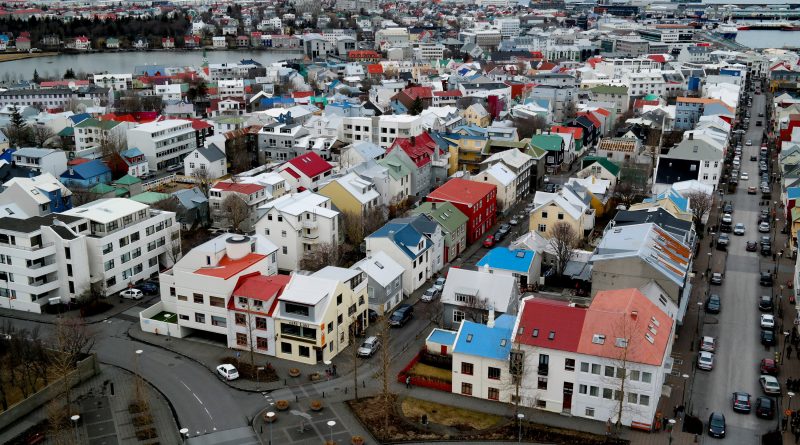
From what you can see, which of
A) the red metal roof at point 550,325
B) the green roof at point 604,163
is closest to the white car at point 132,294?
the red metal roof at point 550,325

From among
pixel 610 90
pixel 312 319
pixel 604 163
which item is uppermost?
pixel 610 90

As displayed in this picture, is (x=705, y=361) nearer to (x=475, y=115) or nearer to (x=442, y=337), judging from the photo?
(x=442, y=337)

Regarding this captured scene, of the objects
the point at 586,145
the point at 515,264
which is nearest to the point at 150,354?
the point at 515,264

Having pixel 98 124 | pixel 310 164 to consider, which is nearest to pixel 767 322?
pixel 310 164

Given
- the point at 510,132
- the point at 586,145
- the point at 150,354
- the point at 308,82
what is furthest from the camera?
the point at 308,82

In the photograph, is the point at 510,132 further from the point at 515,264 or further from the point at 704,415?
the point at 704,415

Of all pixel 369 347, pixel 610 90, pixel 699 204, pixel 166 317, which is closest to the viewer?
pixel 369 347

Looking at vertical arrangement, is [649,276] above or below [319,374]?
above
